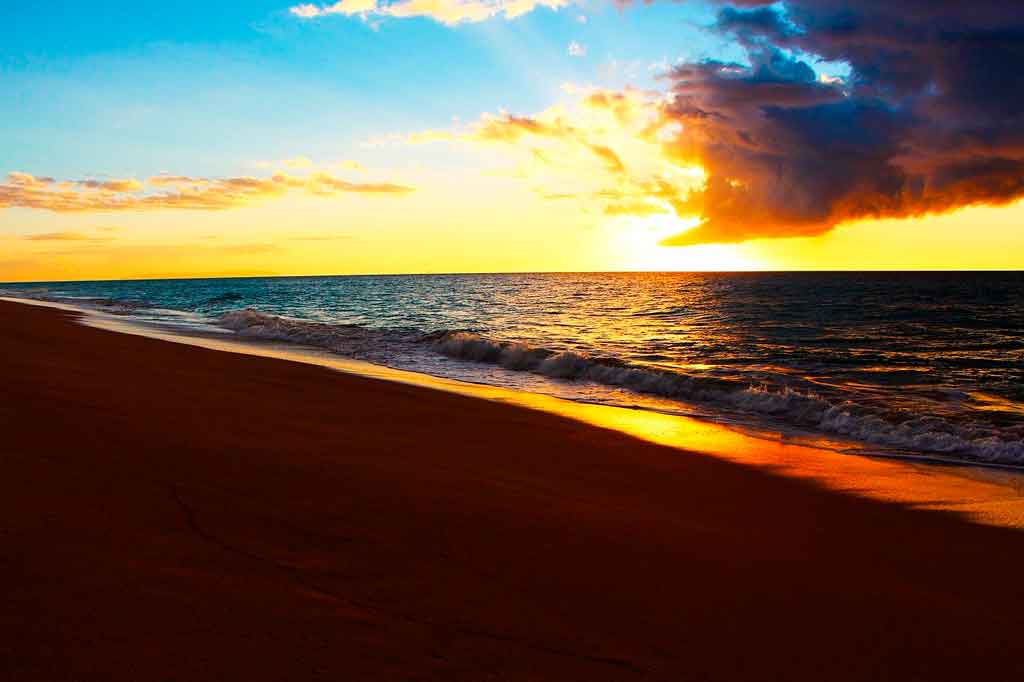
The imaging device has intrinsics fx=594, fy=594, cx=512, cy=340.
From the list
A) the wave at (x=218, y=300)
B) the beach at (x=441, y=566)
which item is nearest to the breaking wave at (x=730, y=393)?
the beach at (x=441, y=566)

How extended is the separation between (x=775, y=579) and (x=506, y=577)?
1897 millimetres

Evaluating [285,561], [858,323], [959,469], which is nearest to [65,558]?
[285,561]

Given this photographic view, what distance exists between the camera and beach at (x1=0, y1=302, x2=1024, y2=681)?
2.61m

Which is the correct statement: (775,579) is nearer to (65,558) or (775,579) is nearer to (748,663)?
(748,663)

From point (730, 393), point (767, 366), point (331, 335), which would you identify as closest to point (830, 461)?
point (730, 393)

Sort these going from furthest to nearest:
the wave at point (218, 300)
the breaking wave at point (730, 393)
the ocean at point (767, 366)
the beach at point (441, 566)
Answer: the wave at point (218, 300), the ocean at point (767, 366), the breaking wave at point (730, 393), the beach at point (441, 566)

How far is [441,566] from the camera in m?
3.63

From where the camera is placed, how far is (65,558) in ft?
10.1

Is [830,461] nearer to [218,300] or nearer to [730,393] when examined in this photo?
[730,393]

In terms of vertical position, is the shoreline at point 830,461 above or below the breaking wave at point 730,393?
below

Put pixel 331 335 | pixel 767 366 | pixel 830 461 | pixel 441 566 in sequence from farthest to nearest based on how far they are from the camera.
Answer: pixel 331 335 → pixel 767 366 → pixel 830 461 → pixel 441 566

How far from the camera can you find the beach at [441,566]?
8.55ft

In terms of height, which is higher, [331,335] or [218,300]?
[218,300]

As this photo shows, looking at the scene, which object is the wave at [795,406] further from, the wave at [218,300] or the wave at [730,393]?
the wave at [218,300]
